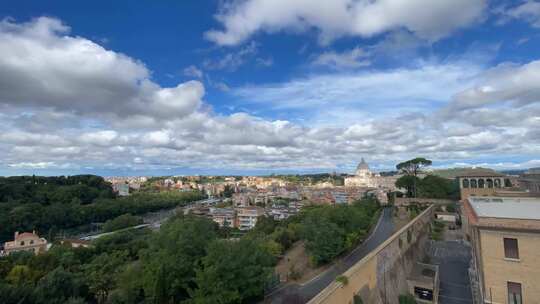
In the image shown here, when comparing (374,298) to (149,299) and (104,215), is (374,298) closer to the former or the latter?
(149,299)

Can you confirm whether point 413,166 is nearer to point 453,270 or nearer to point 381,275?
point 453,270

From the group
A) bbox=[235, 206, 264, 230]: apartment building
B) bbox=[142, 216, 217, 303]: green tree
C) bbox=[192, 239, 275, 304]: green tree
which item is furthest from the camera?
bbox=[235, 206, 264, 230]: apartment building

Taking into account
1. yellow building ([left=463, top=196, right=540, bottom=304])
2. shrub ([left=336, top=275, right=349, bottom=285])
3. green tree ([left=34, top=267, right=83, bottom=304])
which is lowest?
green tree ([left=34, top=267, right=83, bottom=304])

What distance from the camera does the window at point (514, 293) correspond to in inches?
391

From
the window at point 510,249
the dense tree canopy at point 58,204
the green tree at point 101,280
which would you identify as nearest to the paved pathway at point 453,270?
the window at point 510,249

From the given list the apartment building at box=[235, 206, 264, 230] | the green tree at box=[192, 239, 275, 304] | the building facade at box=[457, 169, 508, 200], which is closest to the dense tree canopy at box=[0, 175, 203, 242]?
the apartment building at box=[235, 206, 264, 230]

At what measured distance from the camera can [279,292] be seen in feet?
66.7

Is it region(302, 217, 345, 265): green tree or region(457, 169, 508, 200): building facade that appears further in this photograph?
region(457, 169, 508, 200): building facade

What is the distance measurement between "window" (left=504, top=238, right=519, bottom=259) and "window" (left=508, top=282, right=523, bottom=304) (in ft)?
3.11

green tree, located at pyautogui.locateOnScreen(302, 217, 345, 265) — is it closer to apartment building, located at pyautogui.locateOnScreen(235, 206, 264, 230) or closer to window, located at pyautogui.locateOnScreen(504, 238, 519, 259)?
window, located at pyautogui.locateOnScreen(504, 238, 519, 259)

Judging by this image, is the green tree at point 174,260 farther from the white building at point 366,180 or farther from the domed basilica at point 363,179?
the domed basilica at point 363,179

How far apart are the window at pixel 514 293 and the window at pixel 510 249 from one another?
0.95m

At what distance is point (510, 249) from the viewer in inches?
395

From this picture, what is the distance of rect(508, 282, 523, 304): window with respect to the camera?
32.6 ft
